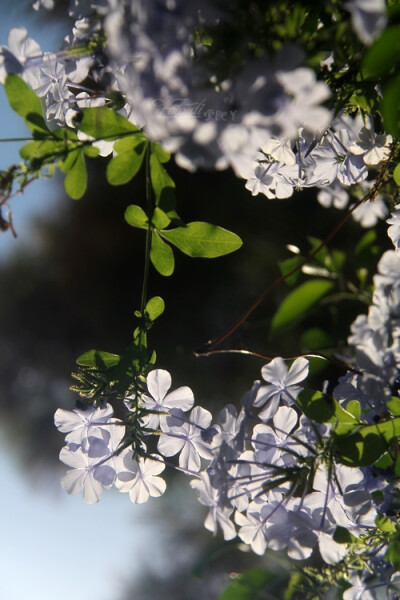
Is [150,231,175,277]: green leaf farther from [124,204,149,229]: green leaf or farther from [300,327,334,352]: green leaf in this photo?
[300,327,334,352]: green leaf

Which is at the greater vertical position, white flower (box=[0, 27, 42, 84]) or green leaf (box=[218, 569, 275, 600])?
white flower (box=[0, 27, 42, 84])

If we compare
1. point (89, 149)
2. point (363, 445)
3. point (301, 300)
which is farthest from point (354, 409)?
point (89, 149)

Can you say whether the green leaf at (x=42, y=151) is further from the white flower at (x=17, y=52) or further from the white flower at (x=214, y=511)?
the white flower at (x=214, y=511)

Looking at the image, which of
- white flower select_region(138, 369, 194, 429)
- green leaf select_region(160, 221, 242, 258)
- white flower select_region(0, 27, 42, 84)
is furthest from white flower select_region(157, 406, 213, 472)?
white flower select_region(0, 27, 42, 84)

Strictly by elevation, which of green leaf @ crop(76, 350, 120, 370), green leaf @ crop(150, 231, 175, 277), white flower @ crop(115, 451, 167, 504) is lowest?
white flower @ crop(115, 451, 167, 504)

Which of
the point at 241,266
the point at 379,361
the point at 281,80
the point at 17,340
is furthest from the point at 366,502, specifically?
the point at 17,340

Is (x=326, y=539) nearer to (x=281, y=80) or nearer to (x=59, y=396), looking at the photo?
(x=281, y=80)
